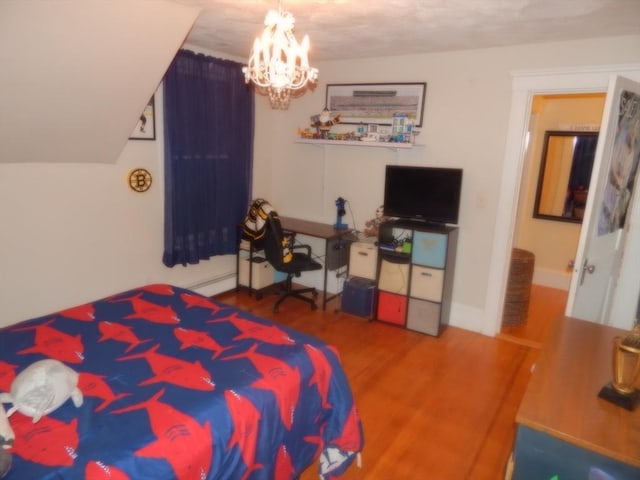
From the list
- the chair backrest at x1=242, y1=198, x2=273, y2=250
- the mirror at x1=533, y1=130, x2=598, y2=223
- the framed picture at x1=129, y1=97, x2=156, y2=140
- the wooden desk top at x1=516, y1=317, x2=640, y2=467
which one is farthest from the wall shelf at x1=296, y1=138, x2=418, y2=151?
the wooden desk top at x1=516, y1=317, x2=640, y2=467

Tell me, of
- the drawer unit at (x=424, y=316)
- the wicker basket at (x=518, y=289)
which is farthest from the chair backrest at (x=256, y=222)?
the wicker basket at (x=518, y=289)

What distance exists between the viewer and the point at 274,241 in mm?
3943

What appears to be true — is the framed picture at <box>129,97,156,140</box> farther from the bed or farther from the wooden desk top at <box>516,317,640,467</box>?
the wooden desk top at <box>516,317,640,467</box>

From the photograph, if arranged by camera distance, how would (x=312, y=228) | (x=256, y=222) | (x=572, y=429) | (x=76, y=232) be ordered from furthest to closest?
(x=312, y=228) < (x=256, y=222) < (x=76, y=232) < (x=572, y=429)

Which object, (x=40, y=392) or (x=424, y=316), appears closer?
(x=40, y=392)

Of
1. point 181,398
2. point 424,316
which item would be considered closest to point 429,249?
point 424,316

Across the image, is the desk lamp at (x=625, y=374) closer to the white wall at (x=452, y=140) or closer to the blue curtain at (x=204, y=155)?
the white wall at (x=452, y=140)

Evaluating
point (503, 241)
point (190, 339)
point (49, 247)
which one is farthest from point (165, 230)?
point (503, 241)

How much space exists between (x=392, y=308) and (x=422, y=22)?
236cm

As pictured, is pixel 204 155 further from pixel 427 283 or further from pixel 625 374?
pixel 625 374

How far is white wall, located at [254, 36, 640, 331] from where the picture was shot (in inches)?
131

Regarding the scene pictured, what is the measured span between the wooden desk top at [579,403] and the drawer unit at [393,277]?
1.90 metres

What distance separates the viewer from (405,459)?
2258 mm

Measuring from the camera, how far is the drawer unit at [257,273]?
14.5 feet
